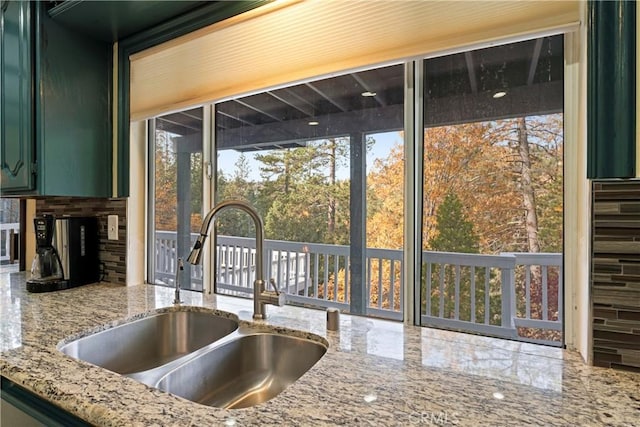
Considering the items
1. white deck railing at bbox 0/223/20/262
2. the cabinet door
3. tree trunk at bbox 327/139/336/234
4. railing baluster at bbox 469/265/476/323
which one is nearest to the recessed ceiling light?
railing baluster at bbox 469/265/476/323

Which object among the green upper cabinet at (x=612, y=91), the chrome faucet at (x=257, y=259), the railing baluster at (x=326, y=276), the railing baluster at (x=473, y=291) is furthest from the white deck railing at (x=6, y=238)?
the green upper cabinet at (x=612, y=91)

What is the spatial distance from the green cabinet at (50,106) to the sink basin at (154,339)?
81 cm

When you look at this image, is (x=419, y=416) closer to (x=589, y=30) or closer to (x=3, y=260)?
(x=589, y=30)

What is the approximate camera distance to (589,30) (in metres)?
0.80

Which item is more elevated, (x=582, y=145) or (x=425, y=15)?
(x=425, y=15)

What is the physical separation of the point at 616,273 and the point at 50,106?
219cm

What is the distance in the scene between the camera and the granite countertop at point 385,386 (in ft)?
2.11

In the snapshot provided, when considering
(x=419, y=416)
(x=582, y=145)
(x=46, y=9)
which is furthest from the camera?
(x=46, y=9)

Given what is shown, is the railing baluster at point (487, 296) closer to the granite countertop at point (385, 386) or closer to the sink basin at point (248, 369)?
the granite countertop at point (385, 386)

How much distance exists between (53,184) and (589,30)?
206 centimetres

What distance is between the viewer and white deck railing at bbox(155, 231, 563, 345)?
42.9 inches

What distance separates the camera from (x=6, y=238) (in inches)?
89.0

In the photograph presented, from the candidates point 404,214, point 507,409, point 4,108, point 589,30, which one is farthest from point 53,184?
point 589,30

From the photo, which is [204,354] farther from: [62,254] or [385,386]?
[62,254]
